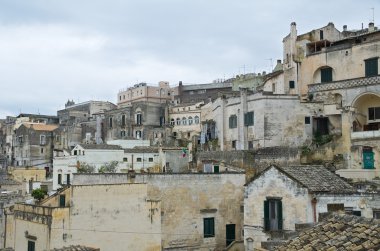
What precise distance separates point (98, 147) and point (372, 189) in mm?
31341

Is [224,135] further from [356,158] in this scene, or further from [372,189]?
[372,189]

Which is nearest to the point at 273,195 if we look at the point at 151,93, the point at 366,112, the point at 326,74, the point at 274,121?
the point at 274,121

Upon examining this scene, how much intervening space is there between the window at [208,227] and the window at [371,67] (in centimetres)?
2199

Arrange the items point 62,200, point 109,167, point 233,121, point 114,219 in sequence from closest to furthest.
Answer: point 62,200
point 114,219
point 109,167
point 233,121

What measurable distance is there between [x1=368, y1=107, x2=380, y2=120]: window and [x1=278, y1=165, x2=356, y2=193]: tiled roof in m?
21.4

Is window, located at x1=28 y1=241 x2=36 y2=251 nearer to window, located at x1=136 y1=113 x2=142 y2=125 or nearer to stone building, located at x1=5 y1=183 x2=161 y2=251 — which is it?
stone building, located at x1=5 y1=183 x2=161 y2=251

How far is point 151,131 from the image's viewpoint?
6962cm

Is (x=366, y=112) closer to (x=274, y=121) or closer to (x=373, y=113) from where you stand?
Result: (x=373, y=113)

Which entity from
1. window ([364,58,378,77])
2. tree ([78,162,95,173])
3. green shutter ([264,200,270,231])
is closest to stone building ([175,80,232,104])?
tree ([78,162,95,173])

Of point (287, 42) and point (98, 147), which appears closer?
point (98, 147)

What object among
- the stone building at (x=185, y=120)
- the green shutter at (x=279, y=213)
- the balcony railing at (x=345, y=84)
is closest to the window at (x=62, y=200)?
the green shutter at (x=279, y=213)

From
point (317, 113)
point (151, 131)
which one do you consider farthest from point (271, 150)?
point (151, 131)

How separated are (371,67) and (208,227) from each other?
22.9 metres

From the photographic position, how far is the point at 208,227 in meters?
32.0
